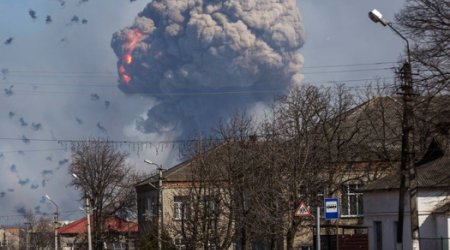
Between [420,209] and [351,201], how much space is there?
663 inches

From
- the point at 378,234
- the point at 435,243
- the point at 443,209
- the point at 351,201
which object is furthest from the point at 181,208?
the point at 443,209

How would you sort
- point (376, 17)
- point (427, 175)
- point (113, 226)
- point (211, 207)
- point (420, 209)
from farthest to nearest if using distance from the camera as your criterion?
point (113, 226) < point (211, 207) < point (427, 175) < point (420, 209) < point (376, 17)

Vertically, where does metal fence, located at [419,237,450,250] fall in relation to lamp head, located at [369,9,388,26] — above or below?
below

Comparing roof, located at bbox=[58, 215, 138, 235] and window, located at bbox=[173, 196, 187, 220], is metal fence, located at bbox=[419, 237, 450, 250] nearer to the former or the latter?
window, located at bbox=[173, 196, 187, 220]

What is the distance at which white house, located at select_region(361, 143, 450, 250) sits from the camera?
163 feet

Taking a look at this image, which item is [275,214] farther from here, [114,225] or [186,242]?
[114,225]

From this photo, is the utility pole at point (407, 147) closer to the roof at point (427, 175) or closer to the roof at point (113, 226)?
the roof at point (427, 175)

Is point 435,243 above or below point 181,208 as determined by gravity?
below

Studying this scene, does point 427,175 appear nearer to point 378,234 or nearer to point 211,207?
point 378,234

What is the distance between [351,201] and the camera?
225ft

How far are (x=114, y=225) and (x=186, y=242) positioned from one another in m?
47.5

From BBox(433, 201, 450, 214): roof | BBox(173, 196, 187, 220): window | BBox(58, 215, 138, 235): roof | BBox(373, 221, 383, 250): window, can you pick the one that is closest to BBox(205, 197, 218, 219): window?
BBox(173, 196, 187, 220): window

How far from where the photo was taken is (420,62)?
117 feet

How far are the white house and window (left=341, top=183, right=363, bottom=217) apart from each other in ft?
23.6
